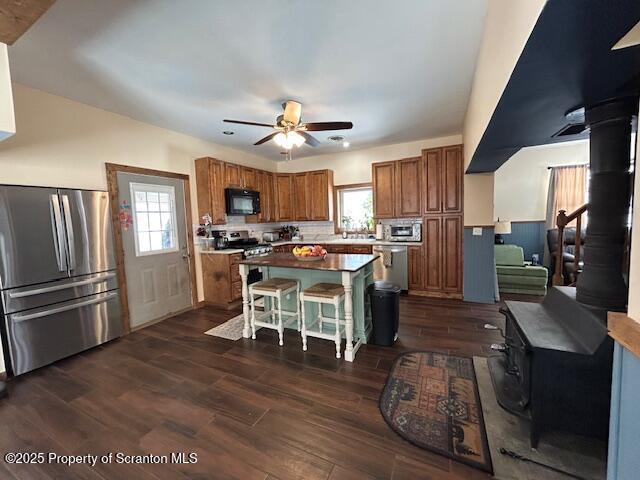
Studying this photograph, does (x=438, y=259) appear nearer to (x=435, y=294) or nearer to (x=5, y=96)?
(x=435, y=294)

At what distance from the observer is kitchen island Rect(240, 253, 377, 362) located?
8.21 ft

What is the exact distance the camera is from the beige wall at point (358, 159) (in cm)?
478

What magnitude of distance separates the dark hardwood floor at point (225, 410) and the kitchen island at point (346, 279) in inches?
8.4

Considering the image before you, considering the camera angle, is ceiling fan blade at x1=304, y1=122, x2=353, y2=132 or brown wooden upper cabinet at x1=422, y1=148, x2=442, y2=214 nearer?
ceiling fan blade at x1=304, y1=122, x2=353, y2=132

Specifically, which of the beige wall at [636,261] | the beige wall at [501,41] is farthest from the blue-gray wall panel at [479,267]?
the beige wall at [636,261]

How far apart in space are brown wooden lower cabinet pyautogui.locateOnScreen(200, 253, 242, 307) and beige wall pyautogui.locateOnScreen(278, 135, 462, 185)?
2693 millimetres

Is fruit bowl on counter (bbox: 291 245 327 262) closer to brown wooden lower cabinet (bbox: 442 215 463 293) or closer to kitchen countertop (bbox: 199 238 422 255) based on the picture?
kitchen countertop (bbox: 199 238 422 255)

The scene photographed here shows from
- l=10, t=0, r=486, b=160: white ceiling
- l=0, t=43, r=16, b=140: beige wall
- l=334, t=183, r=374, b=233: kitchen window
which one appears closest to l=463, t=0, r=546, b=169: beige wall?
l=10, t=0, r=486, b=160: white ceiling

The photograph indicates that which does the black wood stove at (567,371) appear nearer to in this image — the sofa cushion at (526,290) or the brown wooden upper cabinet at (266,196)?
the sofa cushion at (526,290)

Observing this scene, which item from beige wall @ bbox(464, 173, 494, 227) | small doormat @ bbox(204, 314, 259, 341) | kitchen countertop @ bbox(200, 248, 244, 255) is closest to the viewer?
small doormat @ bbox(204, 314, 259, 341)

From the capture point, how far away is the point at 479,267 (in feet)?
13.1

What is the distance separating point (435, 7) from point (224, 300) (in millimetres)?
4140

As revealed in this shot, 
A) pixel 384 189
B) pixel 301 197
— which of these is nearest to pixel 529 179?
pixel 384 189

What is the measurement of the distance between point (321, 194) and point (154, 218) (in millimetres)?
Result: 3021
